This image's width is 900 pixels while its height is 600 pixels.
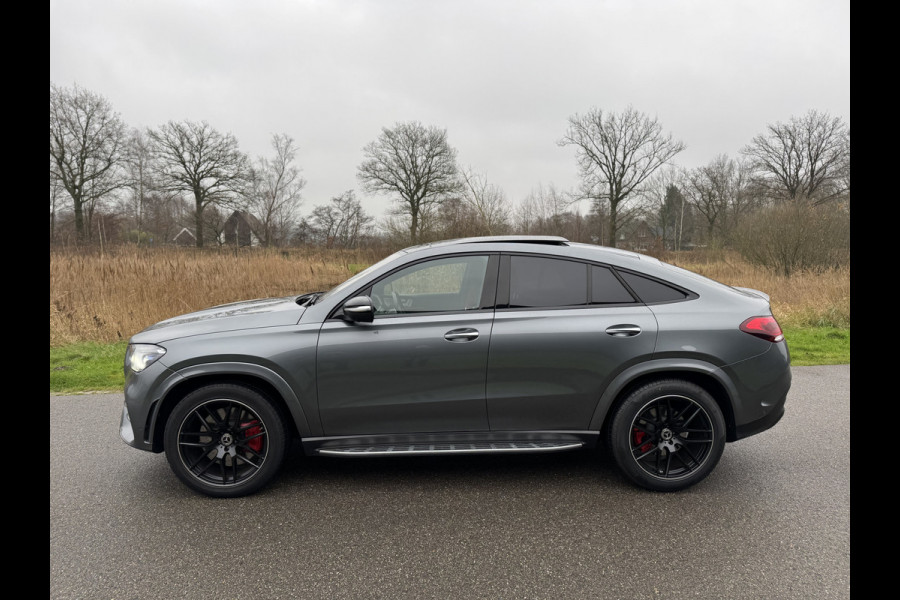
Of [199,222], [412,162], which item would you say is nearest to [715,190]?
[412,162]

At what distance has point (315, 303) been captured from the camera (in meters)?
3.69

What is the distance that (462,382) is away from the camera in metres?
3.49

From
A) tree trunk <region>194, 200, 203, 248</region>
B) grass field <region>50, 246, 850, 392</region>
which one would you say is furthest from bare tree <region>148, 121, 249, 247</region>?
grass field <region>50, 246, 850, 392</region>

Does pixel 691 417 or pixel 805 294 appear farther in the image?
pixel 805 294

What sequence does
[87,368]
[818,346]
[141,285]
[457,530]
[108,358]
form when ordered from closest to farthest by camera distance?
[457,530] < [87,368] < [108,358] < [818,346] < [141,285]

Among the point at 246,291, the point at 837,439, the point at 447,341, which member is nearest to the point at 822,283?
the point at 837,439

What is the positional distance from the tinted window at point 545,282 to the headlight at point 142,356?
239 cm

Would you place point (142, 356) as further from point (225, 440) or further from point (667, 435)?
point (667, 435)

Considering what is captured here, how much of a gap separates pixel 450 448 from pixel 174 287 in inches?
362

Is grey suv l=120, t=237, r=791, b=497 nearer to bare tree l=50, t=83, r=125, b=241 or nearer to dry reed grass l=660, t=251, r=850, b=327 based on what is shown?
dry reed grass l=660, t=251, r=850, b=327

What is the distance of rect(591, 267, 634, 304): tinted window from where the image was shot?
3650mm

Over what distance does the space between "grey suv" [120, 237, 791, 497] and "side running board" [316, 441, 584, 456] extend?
1 centimetres

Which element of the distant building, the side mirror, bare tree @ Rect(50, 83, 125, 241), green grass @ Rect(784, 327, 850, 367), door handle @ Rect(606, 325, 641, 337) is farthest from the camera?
bare tree @ Rect(50, 83, 125, 241)
